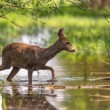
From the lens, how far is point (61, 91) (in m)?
16.1

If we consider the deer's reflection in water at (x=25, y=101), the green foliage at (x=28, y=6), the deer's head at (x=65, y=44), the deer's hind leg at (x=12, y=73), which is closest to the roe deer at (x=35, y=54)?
the deer's head at (x=65, y=44)

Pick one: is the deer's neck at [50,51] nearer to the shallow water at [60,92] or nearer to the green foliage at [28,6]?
the shallow water at [60,92]

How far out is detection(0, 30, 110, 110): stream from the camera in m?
14.4

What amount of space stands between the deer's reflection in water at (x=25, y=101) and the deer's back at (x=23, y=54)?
1.55 meters

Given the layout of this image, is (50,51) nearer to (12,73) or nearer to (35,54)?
(35,54)

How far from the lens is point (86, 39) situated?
27281 millimetres

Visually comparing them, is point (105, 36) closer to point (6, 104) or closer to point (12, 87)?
point (12, 87)

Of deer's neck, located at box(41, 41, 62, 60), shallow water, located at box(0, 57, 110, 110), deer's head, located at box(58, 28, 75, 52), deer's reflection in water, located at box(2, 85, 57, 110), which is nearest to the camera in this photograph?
deer's reflection in water, located at box(2, 85, 57, 110)

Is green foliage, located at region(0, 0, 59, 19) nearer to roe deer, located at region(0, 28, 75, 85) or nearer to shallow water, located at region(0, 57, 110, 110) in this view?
roe deer, located at region(0, 28, 75, 85)

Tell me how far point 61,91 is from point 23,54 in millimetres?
2046

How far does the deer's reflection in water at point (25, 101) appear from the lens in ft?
46.7

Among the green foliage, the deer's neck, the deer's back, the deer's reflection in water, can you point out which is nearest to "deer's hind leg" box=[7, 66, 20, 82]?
the deer's back

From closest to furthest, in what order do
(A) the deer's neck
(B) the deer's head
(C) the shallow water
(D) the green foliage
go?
1. (C) the shallow water
2. (D) the green foliage
3. (B) the deer's head
4. (A) the deer's neck

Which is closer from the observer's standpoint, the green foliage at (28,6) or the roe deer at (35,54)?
the green foliage at (28,6)
